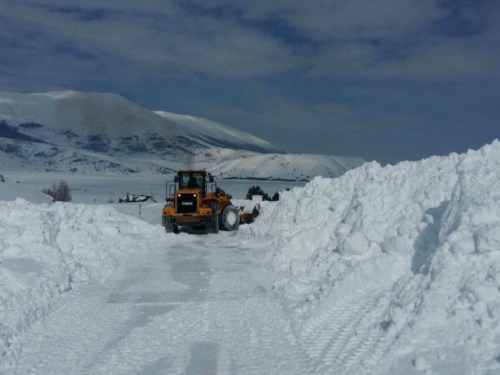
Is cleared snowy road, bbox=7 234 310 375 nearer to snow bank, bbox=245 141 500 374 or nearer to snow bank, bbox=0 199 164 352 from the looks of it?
snow bank, bbox=0 199 164 352

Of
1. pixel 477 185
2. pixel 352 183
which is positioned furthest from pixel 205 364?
pixel 352 183

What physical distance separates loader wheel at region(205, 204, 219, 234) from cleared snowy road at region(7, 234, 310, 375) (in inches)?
413

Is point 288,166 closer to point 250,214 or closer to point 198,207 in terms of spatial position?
point 250,214

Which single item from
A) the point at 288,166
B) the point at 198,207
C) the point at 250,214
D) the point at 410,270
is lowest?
the point at 250,214

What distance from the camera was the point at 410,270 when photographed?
338 inches

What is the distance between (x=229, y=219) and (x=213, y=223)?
63.7 inches

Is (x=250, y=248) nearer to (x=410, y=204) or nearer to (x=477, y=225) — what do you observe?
(x=410, y=204)

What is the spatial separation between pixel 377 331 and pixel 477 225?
1658 mm

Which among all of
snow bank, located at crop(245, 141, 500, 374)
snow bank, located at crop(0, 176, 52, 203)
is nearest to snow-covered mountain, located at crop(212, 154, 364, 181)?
snow bank, located at crop(0, 176, 52, 203)

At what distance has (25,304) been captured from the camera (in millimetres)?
8477

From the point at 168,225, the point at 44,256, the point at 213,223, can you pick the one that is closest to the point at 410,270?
the point at 44,256

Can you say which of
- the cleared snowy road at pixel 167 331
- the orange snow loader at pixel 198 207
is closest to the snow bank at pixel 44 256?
the cleared snowy road at pixel 167 331

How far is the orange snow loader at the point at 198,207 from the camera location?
22.8 metres

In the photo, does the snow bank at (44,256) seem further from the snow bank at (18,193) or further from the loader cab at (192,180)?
the snow bank at (18,193)
